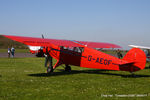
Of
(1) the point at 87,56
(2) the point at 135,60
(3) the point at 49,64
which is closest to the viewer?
(2) the point at 135,60

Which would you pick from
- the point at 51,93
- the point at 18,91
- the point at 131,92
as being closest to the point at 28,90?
the point at 18,91

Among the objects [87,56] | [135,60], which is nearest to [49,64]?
[87,56]

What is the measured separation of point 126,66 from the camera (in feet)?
37.9

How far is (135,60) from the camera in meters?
11.3

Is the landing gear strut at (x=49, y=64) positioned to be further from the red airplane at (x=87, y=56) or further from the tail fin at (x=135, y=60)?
the tail fin at (x=135, y=60)

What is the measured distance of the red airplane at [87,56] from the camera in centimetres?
1130

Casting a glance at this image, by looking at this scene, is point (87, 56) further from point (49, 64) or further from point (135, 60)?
point (135, 60)

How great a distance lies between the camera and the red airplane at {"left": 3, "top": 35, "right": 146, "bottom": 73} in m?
11.3

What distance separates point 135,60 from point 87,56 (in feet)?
10.4

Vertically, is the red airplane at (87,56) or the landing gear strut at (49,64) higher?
the red airplane at (87,56)

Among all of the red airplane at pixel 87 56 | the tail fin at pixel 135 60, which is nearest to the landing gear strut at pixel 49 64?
the red airplane at pixel 87 56

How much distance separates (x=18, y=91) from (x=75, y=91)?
7.17 ft

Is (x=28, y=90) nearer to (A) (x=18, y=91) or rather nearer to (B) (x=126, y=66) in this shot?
(A) (x=18, y=91)

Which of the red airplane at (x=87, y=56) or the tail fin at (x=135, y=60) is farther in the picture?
the red airplane at (x=87, y=56)
